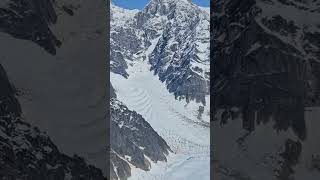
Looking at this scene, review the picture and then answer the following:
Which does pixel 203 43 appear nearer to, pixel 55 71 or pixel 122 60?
pixel 122 60

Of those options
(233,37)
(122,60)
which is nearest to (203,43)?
(122,60)

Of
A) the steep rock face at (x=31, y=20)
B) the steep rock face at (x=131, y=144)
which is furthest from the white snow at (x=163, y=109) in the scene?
the steep rock face at (x=31, y=20)

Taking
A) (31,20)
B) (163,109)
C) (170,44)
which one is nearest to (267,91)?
(31,20)

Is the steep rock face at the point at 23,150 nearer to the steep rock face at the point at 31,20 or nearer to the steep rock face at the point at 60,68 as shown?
the steep rock face at the point at 60,68

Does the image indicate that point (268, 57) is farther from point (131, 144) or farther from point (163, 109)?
point (163, 109)

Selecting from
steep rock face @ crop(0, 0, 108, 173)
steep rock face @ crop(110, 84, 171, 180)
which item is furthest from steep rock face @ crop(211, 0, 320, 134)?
steep rock face @ crop(110, 84, 171, 180)

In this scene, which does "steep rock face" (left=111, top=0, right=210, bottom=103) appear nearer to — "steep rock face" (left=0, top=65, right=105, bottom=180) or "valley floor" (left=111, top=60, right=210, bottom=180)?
"valley floor" (left=111, top=60, right=210, bottom=180)
